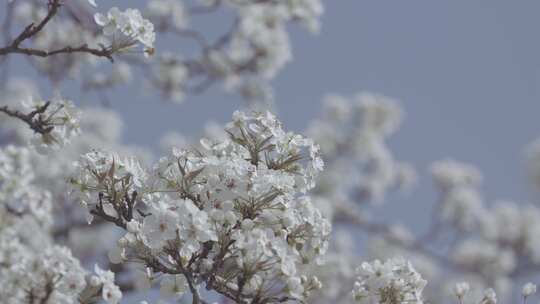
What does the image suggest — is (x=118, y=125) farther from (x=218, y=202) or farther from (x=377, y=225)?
(x=218, y=202)

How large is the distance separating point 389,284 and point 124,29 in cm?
184

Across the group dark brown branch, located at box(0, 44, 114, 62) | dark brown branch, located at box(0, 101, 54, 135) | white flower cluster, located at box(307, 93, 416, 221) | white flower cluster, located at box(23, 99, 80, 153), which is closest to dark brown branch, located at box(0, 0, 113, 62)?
dark brown branch, located at box(0, 44, 114, 62)

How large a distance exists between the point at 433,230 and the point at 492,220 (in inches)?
143

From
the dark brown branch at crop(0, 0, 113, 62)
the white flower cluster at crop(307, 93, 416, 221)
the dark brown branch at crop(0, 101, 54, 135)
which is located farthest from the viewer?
the white flower cluster at crop(307, 93, 416, 221)

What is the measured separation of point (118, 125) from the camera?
17609 mm

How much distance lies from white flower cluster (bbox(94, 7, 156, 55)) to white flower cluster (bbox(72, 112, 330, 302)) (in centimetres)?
91

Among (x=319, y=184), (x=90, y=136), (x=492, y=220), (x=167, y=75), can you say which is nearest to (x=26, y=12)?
(x=167, y=75)

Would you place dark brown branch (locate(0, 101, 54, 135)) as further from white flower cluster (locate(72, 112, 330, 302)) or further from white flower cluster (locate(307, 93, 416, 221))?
white flower cluster (locate(307, 93, 416, 221))

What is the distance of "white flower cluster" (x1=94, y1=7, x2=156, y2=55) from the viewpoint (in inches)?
171

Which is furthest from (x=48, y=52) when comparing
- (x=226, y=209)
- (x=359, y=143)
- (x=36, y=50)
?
(x=359, y=143)

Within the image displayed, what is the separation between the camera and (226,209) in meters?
3.33

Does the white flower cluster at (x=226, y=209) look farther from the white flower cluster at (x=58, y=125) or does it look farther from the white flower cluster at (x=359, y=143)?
the white flower cluster at (x=359, y=143)

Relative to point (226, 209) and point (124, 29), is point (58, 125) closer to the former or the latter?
point (124, 29)

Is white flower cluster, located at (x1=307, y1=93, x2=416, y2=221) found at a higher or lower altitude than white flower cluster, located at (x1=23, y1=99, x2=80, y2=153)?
higher
